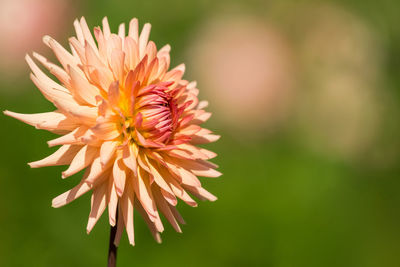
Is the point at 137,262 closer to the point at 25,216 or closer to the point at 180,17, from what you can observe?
the point at 25,216

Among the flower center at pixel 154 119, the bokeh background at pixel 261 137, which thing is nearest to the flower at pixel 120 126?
the flower center at pixel 154 119

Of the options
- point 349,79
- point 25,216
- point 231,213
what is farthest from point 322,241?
point 25,216

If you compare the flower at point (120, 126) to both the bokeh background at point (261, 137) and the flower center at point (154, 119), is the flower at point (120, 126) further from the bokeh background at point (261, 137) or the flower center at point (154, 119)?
the bokeh background at point (261, 137)

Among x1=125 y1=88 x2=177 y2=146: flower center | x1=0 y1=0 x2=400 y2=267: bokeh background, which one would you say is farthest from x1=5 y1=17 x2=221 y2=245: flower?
x1=0 y1=0 x2=400 y2=267: bokeh background

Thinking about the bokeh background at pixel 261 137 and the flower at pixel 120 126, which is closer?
the flower at pixel 120 126

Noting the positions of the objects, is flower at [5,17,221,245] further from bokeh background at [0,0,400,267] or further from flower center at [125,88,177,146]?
bokeh background at [0,0,400,267]

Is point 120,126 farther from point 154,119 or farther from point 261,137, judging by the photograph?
point 261,137
